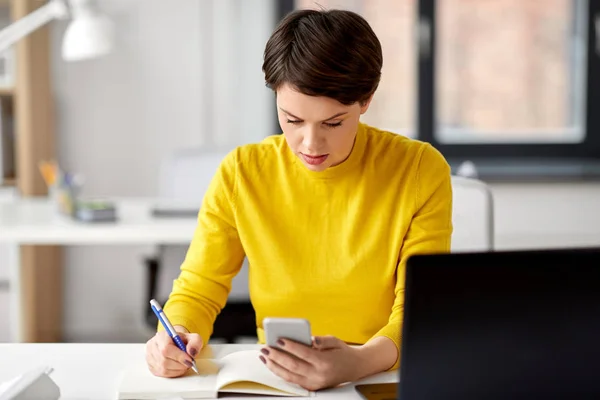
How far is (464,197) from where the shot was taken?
1.58m

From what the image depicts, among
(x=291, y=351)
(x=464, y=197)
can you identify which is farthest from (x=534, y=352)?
(x=464, y=197)

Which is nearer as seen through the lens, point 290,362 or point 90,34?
point 290,362

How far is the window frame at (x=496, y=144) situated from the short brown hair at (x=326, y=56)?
2244mm

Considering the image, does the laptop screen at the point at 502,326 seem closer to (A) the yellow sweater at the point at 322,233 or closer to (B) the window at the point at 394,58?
(A) the yellow sweater at the point at 322,233

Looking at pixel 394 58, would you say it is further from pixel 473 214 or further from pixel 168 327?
pixel 168 327

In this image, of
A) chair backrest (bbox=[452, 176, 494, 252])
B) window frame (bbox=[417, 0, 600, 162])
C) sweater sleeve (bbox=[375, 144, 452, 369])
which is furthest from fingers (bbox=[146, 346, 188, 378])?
window frame (bbox=[417, 0, 600, 162])

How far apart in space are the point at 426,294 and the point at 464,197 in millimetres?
837

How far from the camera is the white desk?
1.08 m

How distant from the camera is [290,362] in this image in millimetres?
1046

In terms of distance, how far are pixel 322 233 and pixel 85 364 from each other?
1.42 ft

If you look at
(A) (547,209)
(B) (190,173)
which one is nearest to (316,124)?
(B) (190,173)

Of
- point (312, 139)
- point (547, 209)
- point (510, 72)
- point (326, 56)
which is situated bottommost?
point (547, 209)

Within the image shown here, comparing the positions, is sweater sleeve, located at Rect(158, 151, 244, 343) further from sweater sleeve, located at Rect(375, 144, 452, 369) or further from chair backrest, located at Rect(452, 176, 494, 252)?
chair backrest, located at Rect(452, 176, 494, 252)

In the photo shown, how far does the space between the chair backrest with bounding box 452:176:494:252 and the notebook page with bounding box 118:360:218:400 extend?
645 mm
